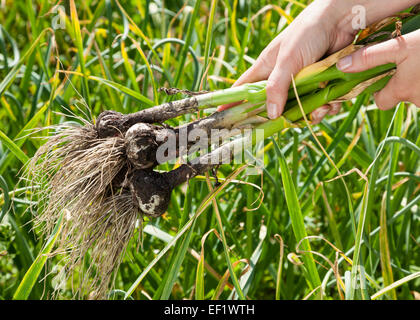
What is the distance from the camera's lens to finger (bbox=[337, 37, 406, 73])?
2.68 feet

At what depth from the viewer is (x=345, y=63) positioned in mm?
827

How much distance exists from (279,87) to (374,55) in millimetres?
174

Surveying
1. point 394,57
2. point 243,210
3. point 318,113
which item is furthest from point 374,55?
point 243,210

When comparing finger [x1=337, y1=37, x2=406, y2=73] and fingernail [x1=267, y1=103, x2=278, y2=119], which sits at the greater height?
finger [x1=337, y1=37, x2=406, y2=73]

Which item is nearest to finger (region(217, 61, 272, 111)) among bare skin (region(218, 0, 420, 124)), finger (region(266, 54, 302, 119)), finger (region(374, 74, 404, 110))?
bare skin (region(218, 0, 420, 124))

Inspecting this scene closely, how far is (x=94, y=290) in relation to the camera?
0.88 meters

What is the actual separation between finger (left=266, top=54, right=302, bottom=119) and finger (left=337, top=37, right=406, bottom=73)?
0.32ft

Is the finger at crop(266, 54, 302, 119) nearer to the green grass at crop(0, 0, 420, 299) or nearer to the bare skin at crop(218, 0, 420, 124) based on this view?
the bare skin at crop(218, 0, 420, 124)

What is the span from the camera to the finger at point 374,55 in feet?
2.68

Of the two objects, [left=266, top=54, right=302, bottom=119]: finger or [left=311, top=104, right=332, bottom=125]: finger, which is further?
[left=311, top=104, right=332, bottom=125]: finger

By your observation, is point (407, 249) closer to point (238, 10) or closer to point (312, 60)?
point (312, 60)
